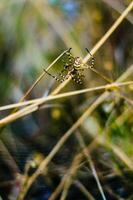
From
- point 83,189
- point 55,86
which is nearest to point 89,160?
point 83,189

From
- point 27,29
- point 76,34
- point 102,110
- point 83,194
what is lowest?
point 83,194

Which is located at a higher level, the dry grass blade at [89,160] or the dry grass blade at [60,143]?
the dry grass blade at [60,143]

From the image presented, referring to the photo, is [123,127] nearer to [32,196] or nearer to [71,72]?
[32,196]

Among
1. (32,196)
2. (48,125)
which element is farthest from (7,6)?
(32,196)

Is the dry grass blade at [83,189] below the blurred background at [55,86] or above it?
below

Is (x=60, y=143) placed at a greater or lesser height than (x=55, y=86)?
lesser

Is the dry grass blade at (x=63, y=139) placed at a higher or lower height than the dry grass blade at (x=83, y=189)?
higher

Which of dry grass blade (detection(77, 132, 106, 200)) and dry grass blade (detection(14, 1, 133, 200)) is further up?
dry grass blade (detection(14, 1, 133, 200))

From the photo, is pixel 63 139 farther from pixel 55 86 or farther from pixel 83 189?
pixel 55 86
